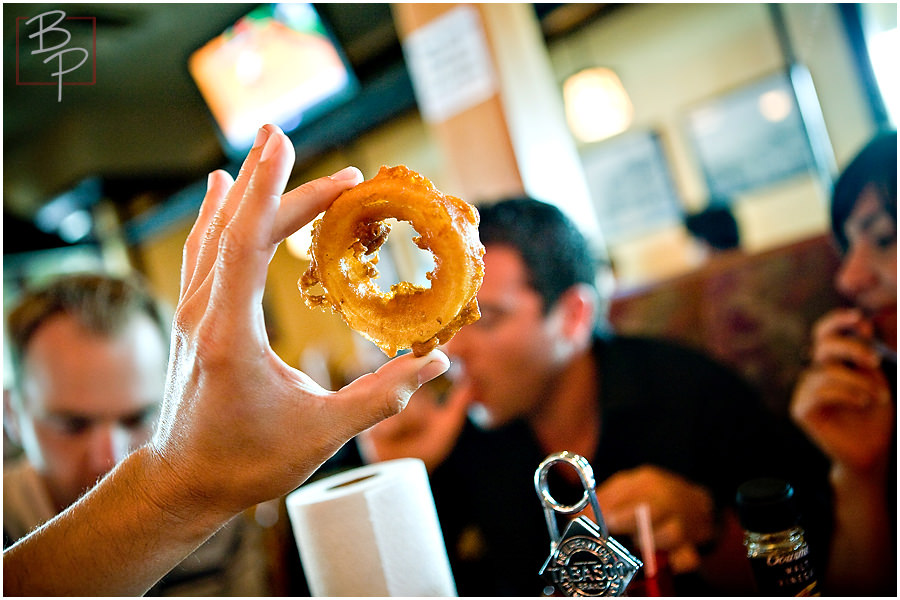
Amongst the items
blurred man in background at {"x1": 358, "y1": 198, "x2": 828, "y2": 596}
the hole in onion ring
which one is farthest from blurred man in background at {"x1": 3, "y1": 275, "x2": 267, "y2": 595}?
the hole in onion ring

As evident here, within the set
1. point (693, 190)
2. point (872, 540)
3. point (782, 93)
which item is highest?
point (782, 93)

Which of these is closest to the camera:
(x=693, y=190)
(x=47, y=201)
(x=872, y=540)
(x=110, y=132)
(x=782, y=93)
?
(x=872, y=540)

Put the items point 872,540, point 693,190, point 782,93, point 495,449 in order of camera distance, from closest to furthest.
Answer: point 872,540, point 495,449, point 782,93, point 693,190

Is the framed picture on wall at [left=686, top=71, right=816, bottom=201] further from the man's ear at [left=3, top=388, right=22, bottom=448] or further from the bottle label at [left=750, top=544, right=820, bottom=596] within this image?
the man's ear at [left=3, top=388, right=22, bottom=448]

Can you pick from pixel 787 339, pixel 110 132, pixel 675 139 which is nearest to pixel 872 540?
pixel 787 339

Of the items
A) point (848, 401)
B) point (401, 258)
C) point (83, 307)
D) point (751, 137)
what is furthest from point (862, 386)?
point (401, 258)

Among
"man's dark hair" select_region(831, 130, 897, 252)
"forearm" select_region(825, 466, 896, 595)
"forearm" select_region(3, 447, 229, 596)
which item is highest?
"man's dark hair" select_region(831, 130, 897, 252)

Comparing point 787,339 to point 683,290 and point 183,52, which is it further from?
point 183,52
